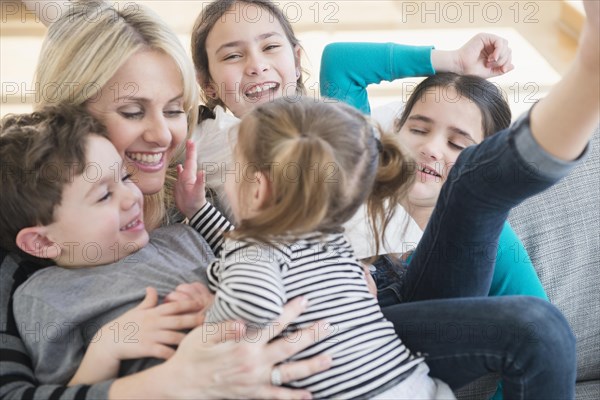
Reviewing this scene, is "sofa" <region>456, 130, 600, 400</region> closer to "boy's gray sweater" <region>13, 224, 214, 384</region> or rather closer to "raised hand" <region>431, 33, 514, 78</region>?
"raised hand" <region>431, 33, 514, 78</region>

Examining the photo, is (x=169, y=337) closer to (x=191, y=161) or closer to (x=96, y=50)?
(x=191, y=161)

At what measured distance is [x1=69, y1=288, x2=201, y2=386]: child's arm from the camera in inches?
42.3

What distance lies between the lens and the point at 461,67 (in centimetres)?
181

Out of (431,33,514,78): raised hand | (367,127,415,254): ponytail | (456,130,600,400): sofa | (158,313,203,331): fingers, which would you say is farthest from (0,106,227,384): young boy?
(431,33,514,78): raised hand

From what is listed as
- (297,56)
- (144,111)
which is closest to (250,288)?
(144,111)

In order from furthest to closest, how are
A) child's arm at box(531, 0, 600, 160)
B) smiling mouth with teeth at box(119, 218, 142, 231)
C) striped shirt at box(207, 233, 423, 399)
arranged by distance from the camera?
smiling mouth with teeth at box(119, 218, 142, 231), striped shirt at box(207, 233, 423, 399), child's arm at box(531, 0, 600, 160)

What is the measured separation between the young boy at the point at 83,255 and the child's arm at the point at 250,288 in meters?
0.09

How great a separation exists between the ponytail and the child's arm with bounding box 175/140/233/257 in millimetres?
268

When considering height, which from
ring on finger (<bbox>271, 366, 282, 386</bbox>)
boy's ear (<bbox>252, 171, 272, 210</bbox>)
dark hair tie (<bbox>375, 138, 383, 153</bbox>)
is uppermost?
dark hair tie (<bbox>375, 138, 383, 153</bbox>)

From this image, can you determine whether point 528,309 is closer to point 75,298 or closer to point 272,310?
point 272,310

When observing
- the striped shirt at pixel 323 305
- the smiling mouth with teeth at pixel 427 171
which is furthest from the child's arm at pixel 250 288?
the smiling mouth with teeth at pixel 427 171

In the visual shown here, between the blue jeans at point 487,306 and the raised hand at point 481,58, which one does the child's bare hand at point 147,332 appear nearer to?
the blue jeans at point 487,306

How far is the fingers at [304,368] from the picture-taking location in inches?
40.3

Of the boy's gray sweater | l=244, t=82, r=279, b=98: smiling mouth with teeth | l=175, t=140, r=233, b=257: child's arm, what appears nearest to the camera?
the boy's gray sweater
